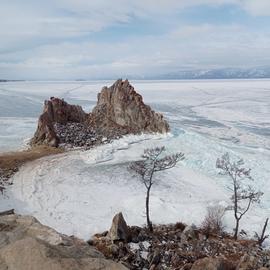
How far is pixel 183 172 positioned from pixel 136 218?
10554 mm

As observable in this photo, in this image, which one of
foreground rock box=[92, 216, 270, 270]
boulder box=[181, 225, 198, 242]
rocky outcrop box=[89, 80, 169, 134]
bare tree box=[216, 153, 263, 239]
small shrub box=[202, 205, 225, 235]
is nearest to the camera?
foreground rock box=[92, 216, 270, 270]

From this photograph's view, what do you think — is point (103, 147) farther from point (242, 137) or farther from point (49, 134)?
point (242, 137)

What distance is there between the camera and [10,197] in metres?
28.7

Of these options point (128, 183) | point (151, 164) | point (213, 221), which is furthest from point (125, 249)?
point (128, 183)

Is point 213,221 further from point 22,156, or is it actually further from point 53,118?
point 53,118

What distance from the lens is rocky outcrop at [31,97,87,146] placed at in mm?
44781

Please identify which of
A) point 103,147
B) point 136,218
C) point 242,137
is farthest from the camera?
point 242,137

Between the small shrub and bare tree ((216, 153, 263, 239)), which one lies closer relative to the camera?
bare tree ((216, 153, 263, 239))

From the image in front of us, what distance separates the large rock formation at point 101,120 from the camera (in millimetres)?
45594

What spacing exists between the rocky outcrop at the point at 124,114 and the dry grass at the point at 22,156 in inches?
344

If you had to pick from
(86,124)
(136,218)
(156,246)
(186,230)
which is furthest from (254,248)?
(86,124)

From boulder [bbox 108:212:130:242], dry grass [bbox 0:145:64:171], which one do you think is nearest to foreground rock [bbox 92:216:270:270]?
boulder [bbox 108:212:130:242]

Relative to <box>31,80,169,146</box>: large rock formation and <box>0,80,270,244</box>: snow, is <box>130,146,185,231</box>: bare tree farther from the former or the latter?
<box>31,80,169,146</box>: large rock formation

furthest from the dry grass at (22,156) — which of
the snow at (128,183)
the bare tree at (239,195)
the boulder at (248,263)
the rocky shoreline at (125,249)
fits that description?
the boulder at (248,263)
